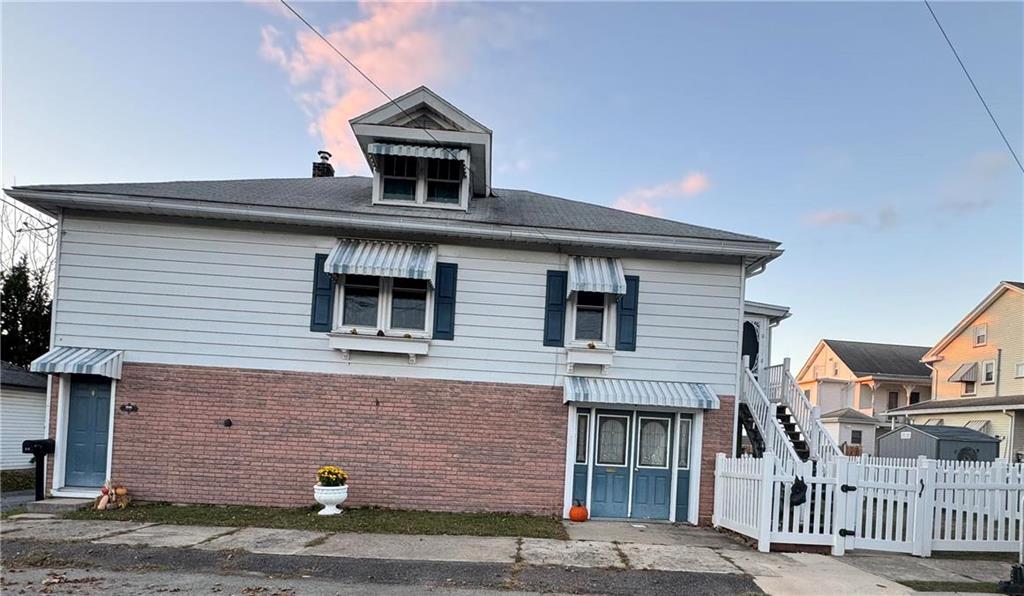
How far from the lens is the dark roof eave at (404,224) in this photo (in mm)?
10438

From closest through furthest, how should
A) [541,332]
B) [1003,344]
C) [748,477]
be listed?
1. [748,477]
2. [541,332]
3. [1003,344]

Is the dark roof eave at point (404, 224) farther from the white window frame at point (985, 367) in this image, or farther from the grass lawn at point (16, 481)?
the white window frame at point (985, 367)

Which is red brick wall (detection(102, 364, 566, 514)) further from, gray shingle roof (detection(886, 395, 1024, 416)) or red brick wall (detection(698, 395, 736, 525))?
Answer: gray shingle roof (detection(886, 395, 1024, 416))

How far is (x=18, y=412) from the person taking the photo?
1881 centimetres

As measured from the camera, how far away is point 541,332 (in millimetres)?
11156

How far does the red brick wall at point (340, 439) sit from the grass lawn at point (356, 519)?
315 mm

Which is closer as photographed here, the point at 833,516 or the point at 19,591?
the point at 19,591

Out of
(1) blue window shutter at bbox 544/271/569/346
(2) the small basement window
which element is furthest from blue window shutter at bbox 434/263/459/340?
(2) the small basement window

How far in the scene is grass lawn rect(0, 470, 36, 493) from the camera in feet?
47.5

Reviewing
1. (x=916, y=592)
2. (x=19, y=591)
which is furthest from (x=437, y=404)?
(x=916, y=592)

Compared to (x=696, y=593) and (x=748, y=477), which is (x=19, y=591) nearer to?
(x=696, y=593)

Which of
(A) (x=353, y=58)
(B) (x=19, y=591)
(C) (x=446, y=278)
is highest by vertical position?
(A) (x=353, y=58)

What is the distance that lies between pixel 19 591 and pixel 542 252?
8482 mm

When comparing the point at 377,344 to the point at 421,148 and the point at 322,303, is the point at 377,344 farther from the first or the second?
the point at 421,148
